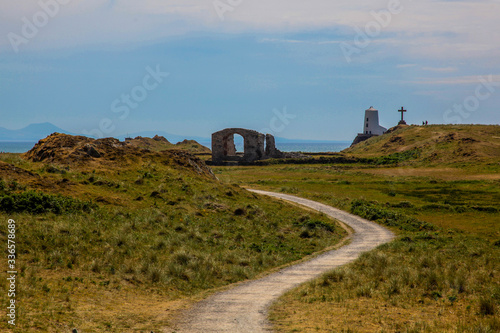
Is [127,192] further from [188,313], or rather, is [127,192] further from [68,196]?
[188,313]

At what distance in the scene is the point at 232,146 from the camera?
86.9 meters

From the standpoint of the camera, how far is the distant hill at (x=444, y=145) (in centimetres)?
7494

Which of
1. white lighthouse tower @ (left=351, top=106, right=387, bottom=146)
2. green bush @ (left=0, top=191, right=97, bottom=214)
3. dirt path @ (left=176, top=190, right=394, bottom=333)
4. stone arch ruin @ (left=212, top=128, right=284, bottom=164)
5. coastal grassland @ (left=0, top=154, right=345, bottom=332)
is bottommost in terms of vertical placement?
dirt path @ (left=176, top=190, right=394, bottom=333)

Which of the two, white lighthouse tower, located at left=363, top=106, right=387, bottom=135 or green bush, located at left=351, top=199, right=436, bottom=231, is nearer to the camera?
green bush, located at left=351, top=199, right=436, bottom=231

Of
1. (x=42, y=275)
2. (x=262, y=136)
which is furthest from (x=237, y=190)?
(x=262, y=136)

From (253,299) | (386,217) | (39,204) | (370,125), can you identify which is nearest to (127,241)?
(39,204)

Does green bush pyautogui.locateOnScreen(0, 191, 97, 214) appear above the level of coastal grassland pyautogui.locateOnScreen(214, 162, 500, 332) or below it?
above

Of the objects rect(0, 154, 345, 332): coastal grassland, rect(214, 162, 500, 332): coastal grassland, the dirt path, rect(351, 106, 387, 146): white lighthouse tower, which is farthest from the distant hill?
the dirt path

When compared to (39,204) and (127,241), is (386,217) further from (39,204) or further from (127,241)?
(39,204)

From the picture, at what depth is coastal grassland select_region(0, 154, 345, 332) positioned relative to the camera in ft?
41.2

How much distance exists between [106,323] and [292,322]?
16.6 feet

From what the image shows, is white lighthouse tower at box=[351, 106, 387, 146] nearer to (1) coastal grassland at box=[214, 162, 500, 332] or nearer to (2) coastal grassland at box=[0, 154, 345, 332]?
(1) coastal grassland at box=[214, 162, 500, 332]

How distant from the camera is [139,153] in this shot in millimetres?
36562

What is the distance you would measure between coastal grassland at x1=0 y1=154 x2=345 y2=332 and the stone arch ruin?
48.7m
